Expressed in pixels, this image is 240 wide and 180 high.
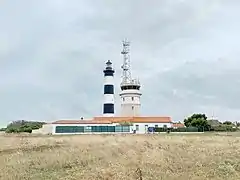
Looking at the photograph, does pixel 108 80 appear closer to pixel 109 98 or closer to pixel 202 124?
pixel 109 98

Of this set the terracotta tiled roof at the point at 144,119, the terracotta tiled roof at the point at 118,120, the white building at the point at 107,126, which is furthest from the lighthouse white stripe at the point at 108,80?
the white building at the point at 107,126

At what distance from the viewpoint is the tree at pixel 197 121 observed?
85750 millimetres

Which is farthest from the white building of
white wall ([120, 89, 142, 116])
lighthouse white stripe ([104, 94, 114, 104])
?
white wall ([120, 89, 142, 116])

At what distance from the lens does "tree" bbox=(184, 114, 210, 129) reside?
85.8 metres

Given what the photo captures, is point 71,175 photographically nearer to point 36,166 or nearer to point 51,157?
point 36,166

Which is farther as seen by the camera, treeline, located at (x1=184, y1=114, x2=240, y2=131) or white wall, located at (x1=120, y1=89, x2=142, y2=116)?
white wall, located at (x1=120, y1=89, x2=142, y2=116)

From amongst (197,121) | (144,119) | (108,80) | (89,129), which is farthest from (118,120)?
(197,121)

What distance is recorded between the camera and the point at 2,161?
73.8 feet

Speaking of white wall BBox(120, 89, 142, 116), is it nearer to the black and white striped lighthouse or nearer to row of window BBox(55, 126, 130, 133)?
the black and white striped lighthouse

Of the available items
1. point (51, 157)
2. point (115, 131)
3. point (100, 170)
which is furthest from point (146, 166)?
point (115, 131)

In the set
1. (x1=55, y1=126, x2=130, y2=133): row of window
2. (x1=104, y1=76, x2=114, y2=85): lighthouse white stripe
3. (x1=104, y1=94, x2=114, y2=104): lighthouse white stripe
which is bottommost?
(x1=55, y1=126, x2=130, y2=133): row of window

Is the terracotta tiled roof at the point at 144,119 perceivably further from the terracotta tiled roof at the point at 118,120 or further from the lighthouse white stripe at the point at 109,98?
the lighthouse white stripe at the point at 109,98

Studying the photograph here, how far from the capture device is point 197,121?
285ft

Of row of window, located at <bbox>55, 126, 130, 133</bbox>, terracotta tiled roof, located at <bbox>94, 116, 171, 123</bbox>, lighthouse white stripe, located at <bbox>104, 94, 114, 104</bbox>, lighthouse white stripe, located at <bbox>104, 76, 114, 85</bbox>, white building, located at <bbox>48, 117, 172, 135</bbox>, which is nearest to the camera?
row of window, located at <bbox>55, 126, 130, 133</bbox>
